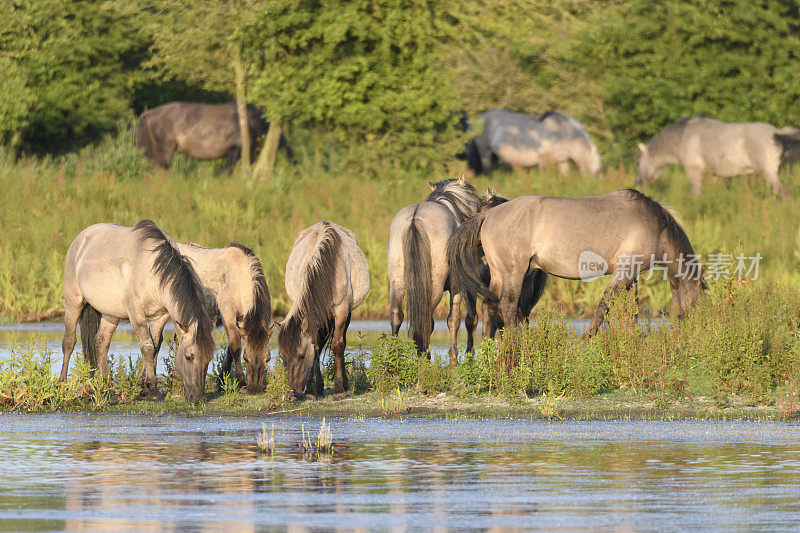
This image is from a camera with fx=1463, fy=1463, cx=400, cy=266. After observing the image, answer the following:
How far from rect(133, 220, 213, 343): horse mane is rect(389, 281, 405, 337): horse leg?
2250 mm

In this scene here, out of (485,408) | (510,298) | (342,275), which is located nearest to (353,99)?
(510,298)

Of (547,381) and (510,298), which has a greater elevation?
(510,298)

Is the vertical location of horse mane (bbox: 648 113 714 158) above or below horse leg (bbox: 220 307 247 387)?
above

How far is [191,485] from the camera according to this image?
8.90 meters

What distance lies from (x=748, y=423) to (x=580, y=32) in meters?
27.5

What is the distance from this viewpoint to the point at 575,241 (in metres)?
15.0

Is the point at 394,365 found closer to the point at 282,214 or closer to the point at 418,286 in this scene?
the point at 418,286

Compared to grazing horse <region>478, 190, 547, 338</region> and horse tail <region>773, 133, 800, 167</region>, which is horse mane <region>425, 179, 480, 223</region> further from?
horse tail <region>773, 133, 800, 167</region>

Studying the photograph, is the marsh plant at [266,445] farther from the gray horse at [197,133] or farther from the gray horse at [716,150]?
the gray horse at [197,133]

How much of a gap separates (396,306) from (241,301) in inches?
65.1

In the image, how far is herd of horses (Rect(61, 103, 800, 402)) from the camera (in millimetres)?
13172

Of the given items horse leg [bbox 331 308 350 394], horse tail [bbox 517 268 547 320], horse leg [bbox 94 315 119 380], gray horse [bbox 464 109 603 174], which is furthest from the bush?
gray horse [bbox 464 109 603 174]

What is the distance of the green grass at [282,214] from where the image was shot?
22.2 m
